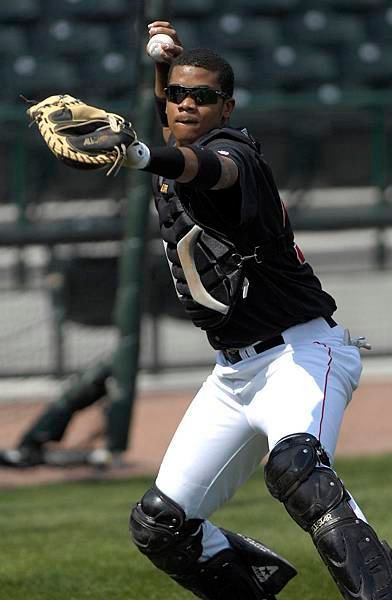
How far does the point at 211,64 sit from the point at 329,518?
162cm

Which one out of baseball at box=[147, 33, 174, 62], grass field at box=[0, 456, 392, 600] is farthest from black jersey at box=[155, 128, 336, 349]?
grass field at box=[0, 456, 392, 600]

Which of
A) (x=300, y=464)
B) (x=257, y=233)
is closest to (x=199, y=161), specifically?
(x=257, y=233)

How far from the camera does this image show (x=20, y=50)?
50.0 feet

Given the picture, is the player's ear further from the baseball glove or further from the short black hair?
the baseball glove

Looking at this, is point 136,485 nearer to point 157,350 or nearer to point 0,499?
point 0,499

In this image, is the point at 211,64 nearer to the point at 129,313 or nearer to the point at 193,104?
the point at 193,104

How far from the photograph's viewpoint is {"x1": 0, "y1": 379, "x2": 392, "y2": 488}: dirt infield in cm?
948

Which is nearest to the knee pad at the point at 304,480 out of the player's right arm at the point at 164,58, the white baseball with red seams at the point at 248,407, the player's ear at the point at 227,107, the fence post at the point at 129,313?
the white baseball with red seams at the point at 248,407

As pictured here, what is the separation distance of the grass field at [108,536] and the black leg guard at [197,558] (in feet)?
1.55

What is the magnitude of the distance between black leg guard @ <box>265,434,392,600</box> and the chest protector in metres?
0.53

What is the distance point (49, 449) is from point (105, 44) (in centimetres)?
742

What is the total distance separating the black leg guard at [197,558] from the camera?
14.1 ft

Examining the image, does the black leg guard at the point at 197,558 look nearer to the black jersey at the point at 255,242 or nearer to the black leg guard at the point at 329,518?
the black leg guard at the point at 329,518

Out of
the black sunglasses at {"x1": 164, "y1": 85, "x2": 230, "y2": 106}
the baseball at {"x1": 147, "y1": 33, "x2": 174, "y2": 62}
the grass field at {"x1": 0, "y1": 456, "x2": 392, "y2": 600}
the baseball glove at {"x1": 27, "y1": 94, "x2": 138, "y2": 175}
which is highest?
the baseball at {"x1": 147, "y1": 33, "x2": 174, "y2": 62}
